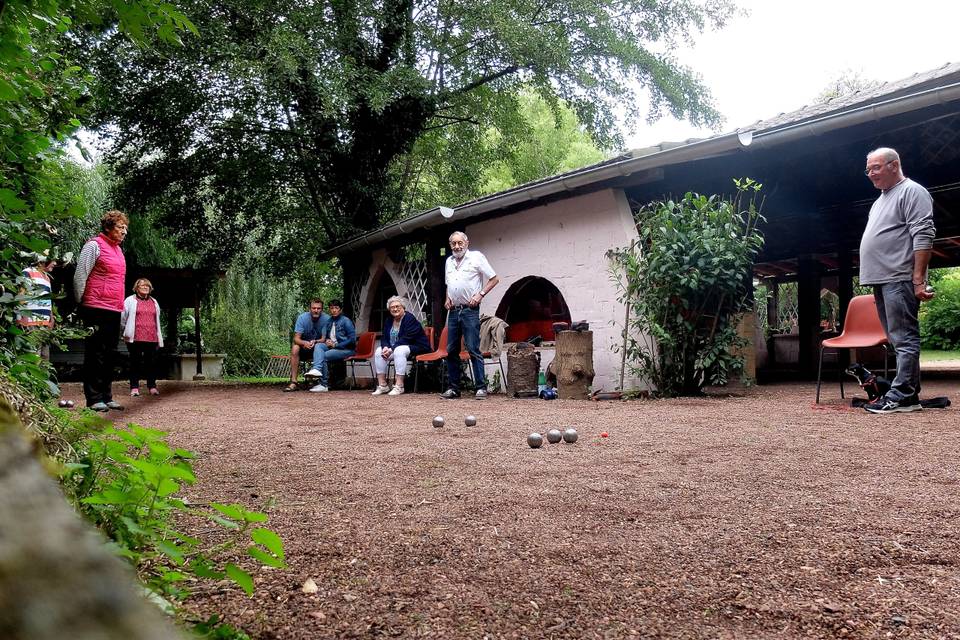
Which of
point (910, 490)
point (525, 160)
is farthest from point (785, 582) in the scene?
point (525, 160)

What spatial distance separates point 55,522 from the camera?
331 mm

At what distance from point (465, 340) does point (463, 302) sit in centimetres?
41

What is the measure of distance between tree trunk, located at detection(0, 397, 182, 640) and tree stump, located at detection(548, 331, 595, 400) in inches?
270

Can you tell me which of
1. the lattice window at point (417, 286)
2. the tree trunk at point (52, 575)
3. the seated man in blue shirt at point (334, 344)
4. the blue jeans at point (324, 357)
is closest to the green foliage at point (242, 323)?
the lattice window at point (417, 286)

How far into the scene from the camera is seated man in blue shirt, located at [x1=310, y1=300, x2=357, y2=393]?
393 inches

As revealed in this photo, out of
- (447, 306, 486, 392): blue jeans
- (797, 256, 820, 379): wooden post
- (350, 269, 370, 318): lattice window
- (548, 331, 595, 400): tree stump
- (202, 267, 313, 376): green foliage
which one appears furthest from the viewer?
(202, 267, 313, 376): green foliage

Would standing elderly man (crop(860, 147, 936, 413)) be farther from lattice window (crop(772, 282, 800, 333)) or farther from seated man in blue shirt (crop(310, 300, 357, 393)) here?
lattice window (crop(772, 282, 800, 333))

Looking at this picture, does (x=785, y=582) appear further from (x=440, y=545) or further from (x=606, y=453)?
(x=606, y=453)

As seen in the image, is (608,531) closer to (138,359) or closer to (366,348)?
(138,359)

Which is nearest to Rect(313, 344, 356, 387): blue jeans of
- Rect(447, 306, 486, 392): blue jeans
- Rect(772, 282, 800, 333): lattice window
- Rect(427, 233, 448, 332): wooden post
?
Rect(427, 233, 448, 332): wooden post

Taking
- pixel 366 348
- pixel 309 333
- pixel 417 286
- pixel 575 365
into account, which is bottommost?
pixel 575 365

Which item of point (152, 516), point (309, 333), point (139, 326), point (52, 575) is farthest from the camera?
point (309, 333)

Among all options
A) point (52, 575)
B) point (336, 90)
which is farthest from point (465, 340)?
point (52, 575)

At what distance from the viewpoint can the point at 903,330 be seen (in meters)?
4.70
